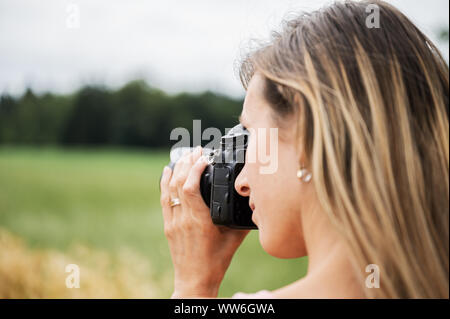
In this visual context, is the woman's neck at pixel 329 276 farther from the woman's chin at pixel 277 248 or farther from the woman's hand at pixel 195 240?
the woman's hand at pixel 195 240

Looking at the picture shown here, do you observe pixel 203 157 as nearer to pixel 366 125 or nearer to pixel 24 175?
pixel 366 125

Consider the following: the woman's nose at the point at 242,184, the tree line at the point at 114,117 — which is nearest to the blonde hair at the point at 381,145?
the woman's nose at the point at 242,184

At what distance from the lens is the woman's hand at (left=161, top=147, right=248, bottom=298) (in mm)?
979

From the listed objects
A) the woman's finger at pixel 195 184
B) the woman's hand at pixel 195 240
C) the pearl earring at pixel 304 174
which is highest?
the pearl earring at pixel 304 174

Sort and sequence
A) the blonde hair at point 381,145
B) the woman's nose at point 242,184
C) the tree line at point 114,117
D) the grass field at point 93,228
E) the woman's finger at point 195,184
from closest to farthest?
the blonde hair at point 381,145
the woman's nose at point 242,184
the woman's finger at point 195,184
the grass field at point 93,228
the tree line at point 114,117

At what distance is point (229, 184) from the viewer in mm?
947

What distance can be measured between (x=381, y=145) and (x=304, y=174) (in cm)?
12

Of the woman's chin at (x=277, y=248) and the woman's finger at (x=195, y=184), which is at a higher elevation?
the woman's finger at (x=195, y=184)

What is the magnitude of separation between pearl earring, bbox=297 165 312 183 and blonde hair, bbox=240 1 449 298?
0.02m

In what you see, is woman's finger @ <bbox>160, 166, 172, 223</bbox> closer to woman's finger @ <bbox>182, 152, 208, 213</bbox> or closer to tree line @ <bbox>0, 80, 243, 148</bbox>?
woman's finger @ <bbox>182, 152, 208, 213</bbox>

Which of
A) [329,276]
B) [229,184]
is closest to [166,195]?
[229,184]

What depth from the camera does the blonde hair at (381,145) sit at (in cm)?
58

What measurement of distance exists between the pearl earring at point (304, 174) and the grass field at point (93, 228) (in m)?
2.72
